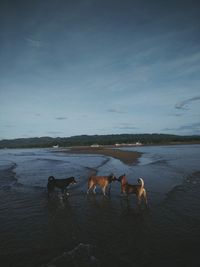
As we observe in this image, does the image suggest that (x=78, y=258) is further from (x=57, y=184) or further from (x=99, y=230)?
(x=57, y=184)

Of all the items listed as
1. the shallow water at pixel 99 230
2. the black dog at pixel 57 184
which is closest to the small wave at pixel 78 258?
the shallow water at pixel 99 230

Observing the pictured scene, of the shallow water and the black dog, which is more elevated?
the black dog

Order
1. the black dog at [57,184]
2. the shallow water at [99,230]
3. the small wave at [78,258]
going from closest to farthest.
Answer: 1. the small wave at [78,258]
2. the shallow water at [99,230]
3. the black dog at [57,184]

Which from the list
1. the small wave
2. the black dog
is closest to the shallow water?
the small wave

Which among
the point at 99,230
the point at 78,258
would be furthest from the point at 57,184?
the point at 78,258

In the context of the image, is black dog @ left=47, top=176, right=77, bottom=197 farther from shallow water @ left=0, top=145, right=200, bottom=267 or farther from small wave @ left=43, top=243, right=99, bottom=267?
small wave @ left=43, top=243, right=99, bottom=267

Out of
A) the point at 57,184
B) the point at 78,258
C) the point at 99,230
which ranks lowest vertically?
the point at 78,258

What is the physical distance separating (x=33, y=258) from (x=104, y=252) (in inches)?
76.7

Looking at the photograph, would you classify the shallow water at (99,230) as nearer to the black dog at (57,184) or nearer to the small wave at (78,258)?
the small wave at (78,258)

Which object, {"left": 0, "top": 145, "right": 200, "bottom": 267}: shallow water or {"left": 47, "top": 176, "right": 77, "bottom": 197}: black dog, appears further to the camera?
{"left": 47, "top": 176, "right": 77, "bottom": 197}: black dog

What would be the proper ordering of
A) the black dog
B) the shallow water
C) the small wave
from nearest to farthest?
the small wave → the shallow water → the black dog

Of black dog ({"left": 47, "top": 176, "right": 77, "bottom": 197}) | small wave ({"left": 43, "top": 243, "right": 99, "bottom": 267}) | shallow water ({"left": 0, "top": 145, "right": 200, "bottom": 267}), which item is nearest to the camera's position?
small wave ({"left": 43, "top": 243, "right": 99, "bottom": 267})

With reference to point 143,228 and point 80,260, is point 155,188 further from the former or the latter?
point 80,260

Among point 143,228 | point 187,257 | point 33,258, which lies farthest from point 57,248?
point 187,257
